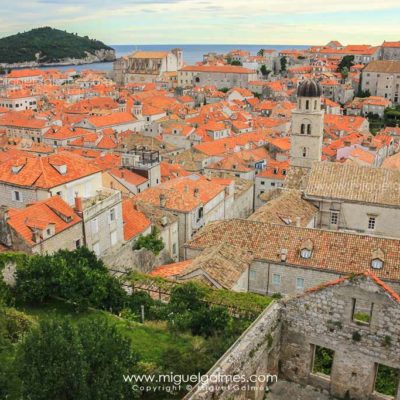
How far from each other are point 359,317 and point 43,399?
10.9m

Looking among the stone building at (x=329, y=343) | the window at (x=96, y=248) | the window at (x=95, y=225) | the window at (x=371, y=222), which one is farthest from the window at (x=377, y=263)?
the window at (x=95, y=225)

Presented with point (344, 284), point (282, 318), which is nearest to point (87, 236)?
point (282, 318)

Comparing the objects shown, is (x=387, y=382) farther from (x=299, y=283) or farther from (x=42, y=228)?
(x=42, y=228)

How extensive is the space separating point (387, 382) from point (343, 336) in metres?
3.55

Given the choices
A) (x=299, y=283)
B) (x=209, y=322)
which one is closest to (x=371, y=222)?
(x=299, y=283)

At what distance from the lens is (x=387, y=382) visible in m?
17.1

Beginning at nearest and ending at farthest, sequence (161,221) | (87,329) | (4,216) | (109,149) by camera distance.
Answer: (87,329), (4,216), (161,221), (109,149)

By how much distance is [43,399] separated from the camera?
10977mm

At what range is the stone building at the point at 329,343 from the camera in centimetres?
1423

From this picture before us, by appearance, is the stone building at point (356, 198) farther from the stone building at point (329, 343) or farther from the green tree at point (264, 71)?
the green tree at point (264, 71)

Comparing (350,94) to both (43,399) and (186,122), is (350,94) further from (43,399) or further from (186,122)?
(43,399)

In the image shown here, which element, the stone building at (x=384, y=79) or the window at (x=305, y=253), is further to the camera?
the stone building at (x=384, y=79)

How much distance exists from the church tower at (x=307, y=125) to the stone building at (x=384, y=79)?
8030 centimetres

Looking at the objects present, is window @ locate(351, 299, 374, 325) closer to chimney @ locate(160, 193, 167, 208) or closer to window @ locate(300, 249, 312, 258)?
window @ locate(300, 249, 312, 258)
